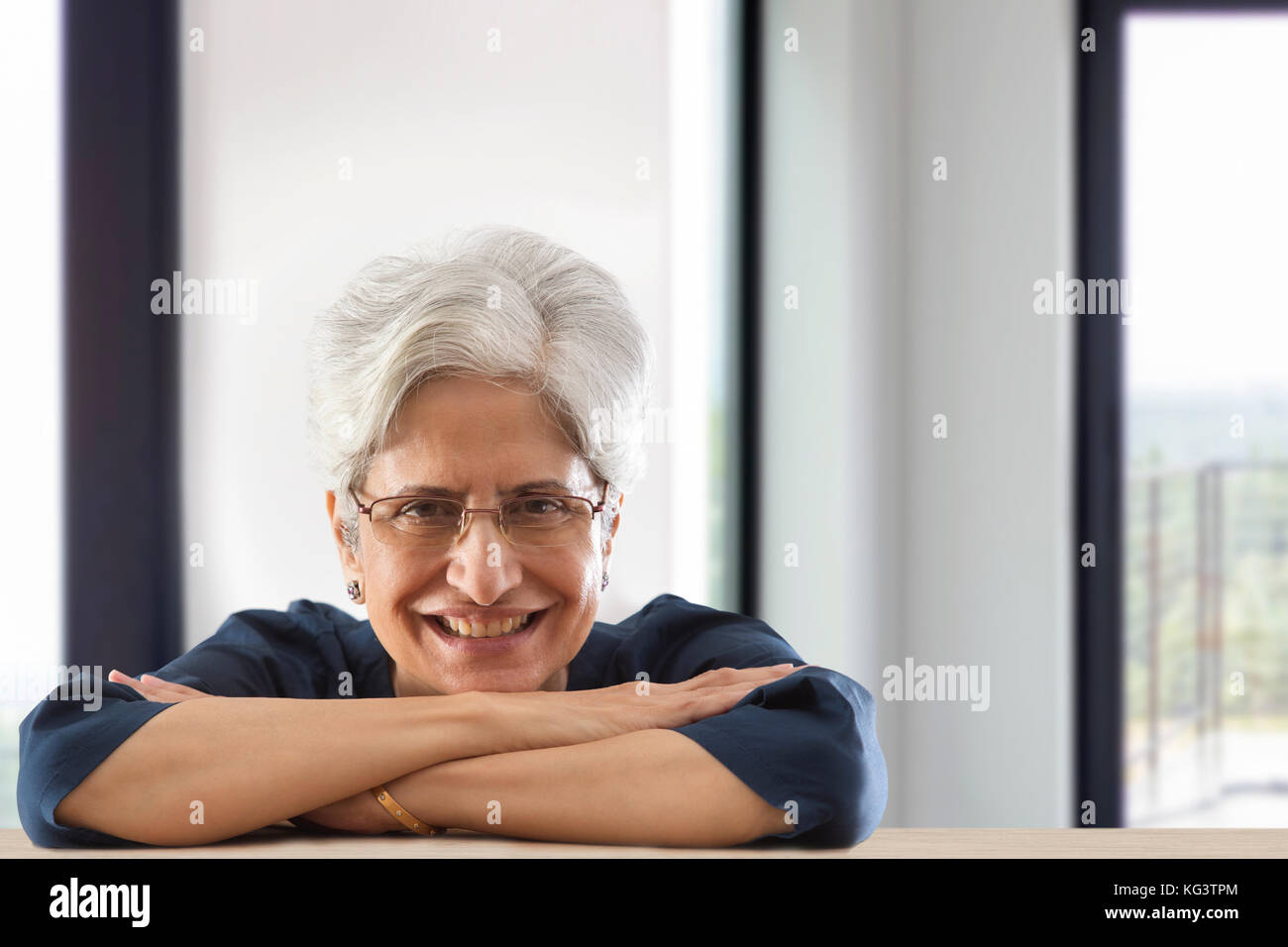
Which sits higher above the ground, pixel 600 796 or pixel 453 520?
pixel 453 520

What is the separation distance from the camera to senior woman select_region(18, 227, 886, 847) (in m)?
0.76

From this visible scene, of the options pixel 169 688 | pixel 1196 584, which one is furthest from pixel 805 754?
pixel 1196 584

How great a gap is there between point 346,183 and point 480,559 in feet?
2.99

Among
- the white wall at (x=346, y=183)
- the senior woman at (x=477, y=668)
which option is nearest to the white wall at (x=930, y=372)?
the white wall at (x=346, y=183)

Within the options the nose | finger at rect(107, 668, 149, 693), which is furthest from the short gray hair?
finger at rect(107, 668, 149, 693)

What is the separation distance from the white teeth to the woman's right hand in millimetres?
122

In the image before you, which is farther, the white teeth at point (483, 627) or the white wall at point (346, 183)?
the white wall at point (346, 183)

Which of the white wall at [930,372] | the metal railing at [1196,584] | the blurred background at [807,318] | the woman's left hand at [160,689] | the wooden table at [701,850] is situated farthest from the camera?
the metal railing at [1196,584]

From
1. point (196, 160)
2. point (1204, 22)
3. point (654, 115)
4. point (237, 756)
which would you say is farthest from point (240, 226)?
point (1204, 22)

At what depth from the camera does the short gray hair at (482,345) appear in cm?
91

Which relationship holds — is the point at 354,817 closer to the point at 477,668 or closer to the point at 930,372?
the point at 477,668

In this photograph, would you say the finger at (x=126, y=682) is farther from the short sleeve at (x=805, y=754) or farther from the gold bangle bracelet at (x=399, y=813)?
the short sleeve at (x=805, y=754)

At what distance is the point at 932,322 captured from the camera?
1990 millimetres

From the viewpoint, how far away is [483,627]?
952 millimetres
